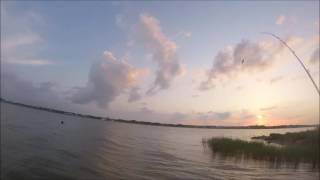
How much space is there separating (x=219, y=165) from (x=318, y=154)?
14.8m

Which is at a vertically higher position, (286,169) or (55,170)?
(286,169)

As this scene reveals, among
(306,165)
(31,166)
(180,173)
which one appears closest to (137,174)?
(180,173)

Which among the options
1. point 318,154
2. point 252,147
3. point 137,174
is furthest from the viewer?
point 252,147

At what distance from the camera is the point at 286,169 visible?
3375cm

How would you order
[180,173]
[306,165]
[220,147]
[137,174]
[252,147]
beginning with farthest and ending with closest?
[220,147] < [252,147] < [306,165] < [180,173] < [137,174]

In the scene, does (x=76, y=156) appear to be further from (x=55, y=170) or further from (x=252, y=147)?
(x=252, y=147)

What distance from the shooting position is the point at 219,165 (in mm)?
36344

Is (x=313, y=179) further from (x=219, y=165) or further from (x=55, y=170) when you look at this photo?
(x=55, y=170)

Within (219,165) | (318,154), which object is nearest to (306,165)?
(318,154)

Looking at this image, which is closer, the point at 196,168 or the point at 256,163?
the point at 196,168

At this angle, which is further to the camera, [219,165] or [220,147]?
→ [220,147]

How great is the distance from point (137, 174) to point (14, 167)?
391 inches

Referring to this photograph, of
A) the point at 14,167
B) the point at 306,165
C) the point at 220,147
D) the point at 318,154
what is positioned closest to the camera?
the point at 14,167

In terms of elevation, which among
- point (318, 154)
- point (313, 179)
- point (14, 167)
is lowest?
point (14, 167)
